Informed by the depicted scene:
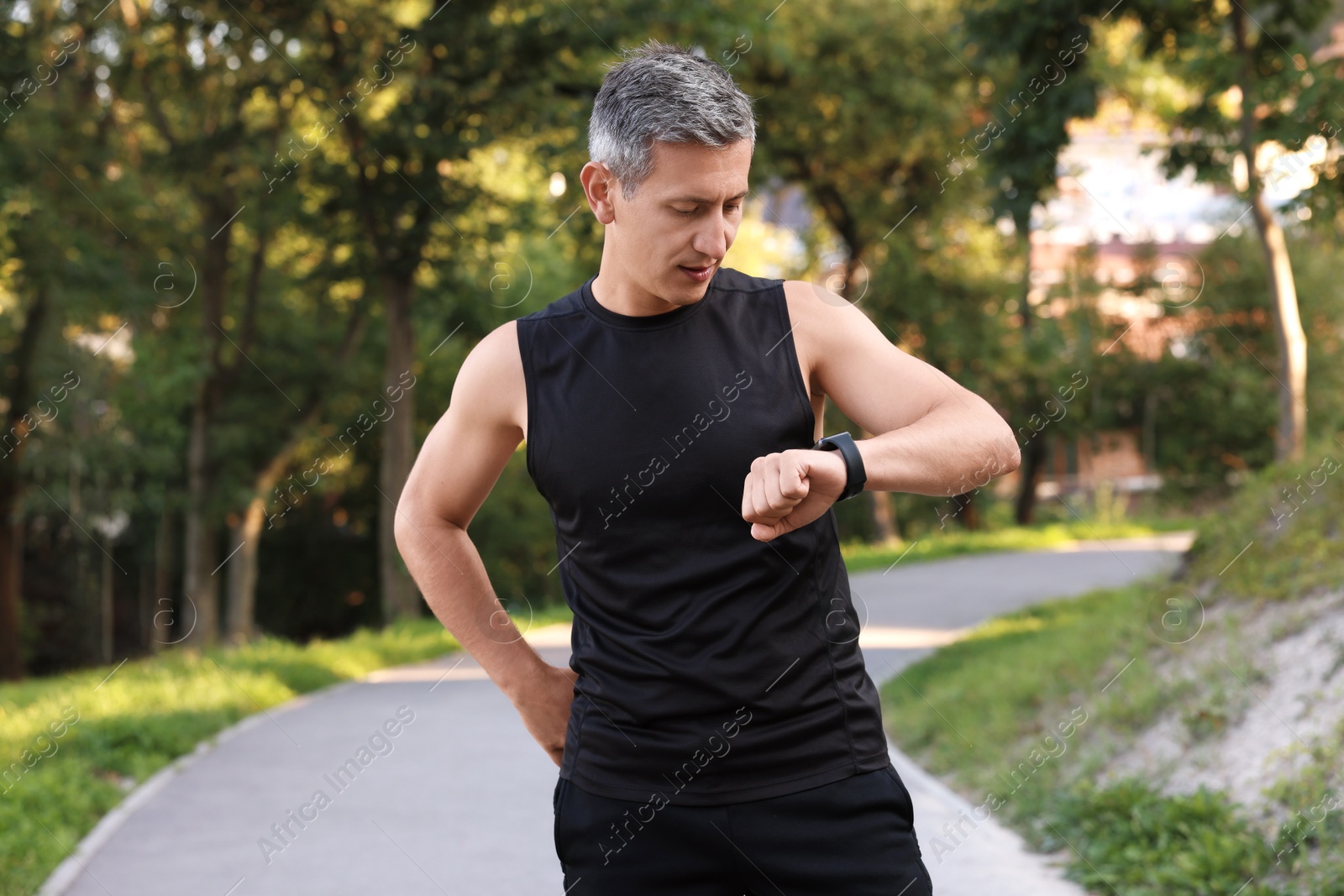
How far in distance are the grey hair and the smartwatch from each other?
51 centimetres

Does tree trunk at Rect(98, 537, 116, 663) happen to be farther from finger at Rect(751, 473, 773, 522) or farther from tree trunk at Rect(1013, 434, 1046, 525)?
finger at Rect(751, 473, 773, 522)

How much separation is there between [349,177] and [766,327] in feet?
51.2

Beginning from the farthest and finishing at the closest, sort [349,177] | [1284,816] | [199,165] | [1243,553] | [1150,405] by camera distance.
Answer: [1150,405]
[199,165]
[349,177]
[1243,553]
[1284,816]

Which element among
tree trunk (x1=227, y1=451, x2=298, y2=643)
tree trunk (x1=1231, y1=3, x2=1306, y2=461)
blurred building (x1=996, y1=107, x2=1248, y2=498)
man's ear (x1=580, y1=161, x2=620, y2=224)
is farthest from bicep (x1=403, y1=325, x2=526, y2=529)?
blurred building (x1=996, y1=107, x2=1248, y2=498)

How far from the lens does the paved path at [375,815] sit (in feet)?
19.7

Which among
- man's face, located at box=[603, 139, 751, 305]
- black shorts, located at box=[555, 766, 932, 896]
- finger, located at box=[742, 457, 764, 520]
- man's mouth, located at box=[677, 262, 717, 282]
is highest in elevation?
man's face, located at box=[603, 139, 751, 305]

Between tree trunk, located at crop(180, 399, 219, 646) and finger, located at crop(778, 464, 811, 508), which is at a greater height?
finger, located at crop(778, 464, 811, 508)

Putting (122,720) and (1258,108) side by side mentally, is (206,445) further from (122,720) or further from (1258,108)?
(1258,108)

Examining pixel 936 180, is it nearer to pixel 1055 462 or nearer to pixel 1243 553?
pixel 1243 553

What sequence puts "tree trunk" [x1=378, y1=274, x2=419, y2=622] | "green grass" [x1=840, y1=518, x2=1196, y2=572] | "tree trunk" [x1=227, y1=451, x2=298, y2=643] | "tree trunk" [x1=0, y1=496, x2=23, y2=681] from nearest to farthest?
1. "tree trunk" [x1=378, y1=274, x2=419, y2=622]
2. "green grass" [x1=840, y1=518, x2=1196, y2=572]
3. "tree trunk" [x1=227, y1=451, x2=298, y2=643]
4. "tree trunk" [x1=0, y1=496, x2=23, y2=681]

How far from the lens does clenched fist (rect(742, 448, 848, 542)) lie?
1706 millimetres

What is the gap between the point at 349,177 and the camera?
1688cm

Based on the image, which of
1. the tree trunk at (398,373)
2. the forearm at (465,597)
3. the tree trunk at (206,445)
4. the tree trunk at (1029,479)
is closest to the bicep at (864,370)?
the forearm at (465,597)

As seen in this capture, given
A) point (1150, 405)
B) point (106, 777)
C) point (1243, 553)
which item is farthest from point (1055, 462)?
point (106, 777)
